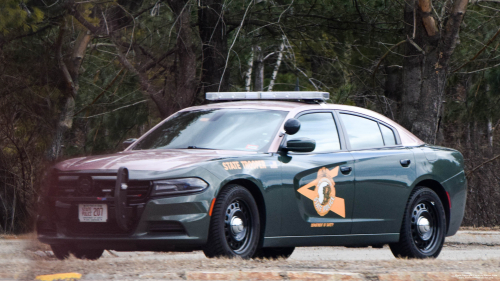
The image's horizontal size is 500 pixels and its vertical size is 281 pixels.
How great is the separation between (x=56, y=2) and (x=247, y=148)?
8.41 metres

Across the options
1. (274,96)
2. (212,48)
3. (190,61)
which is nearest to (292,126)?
(274,96)

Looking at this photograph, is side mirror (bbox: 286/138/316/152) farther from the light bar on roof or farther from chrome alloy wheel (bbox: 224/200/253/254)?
the light bar on roof

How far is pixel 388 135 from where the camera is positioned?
29.0ft

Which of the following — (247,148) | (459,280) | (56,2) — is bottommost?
(459,280)

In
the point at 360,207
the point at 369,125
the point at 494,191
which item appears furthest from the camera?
the point at 494,191

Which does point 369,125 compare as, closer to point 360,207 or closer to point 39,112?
point 360,207

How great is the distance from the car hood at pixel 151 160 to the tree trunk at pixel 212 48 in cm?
764

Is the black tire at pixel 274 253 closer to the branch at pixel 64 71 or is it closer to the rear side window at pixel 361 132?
the rear side window at pixel 361 132

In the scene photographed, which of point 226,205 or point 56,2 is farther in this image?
point 56,2

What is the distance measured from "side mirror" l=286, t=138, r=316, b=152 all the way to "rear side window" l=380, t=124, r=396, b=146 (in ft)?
5.58

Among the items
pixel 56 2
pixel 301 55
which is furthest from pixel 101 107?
pixel 301 55

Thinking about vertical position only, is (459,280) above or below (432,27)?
below

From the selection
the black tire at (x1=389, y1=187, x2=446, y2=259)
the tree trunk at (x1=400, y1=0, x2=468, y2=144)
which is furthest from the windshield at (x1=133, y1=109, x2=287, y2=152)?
the tree trunk at (x1=400, y1=0, x2=468, y2=144)

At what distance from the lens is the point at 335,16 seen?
52.1ft
